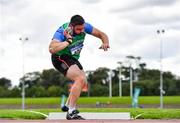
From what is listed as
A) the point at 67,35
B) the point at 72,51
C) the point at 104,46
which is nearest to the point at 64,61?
the point at 72,51

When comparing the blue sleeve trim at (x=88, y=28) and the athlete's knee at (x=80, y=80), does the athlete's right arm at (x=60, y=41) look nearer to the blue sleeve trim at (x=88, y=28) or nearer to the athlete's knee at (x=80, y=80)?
the blue sleeve trim at (x=88, y=28)

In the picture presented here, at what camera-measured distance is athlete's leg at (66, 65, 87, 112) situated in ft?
32.8

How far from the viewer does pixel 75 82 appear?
1004 centimetres

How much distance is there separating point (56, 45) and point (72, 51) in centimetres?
49

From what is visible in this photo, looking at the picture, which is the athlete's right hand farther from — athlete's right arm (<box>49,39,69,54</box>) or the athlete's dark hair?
the athlete's dark hair

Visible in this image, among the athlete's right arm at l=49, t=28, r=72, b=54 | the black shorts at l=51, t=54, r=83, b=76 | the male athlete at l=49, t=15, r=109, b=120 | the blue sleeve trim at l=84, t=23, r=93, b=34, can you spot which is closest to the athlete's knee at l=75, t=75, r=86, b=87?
the male athlete at l=49, t=15, r=109, b=120

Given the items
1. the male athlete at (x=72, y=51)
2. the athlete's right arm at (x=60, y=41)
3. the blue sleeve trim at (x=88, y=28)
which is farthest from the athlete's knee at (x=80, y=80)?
the blue sleeve trim at (x=88, y=28)

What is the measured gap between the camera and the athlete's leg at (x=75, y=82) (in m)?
9.99

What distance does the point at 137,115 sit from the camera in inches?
490

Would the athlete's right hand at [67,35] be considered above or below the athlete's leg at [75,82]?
above

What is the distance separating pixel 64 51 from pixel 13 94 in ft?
417

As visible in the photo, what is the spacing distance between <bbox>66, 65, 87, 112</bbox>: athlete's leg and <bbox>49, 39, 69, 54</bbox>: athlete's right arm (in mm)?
516

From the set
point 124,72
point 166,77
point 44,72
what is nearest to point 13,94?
point 44,72

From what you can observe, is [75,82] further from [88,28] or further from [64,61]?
[88,28]
